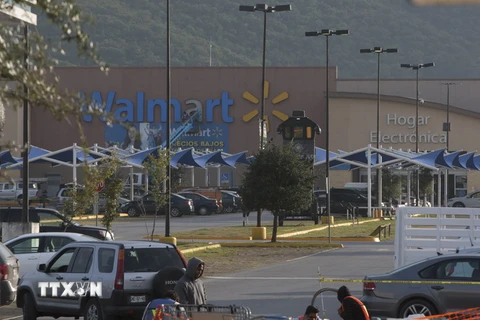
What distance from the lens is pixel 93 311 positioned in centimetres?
1611

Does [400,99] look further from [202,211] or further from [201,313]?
[201,313]

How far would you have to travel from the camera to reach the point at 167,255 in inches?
655

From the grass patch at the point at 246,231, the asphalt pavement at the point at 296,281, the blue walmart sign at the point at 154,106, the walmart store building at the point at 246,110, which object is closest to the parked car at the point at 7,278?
the asphalt pavement at the point at 296,281

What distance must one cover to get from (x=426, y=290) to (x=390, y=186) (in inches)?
2079

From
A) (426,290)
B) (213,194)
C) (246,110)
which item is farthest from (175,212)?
(426,290)

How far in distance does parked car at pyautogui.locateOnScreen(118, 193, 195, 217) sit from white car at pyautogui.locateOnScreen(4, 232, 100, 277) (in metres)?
35.4

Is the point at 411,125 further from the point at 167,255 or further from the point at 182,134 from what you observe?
the point at 167,255

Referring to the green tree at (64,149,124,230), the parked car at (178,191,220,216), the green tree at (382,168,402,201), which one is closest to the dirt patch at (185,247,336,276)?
the green tree at (64,149,124,230)

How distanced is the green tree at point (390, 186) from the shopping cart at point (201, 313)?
188 ft

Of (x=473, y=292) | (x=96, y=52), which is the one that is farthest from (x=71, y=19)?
(x=473, y=292)

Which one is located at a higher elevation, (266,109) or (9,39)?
(266,109)

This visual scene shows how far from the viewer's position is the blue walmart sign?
8850 cm

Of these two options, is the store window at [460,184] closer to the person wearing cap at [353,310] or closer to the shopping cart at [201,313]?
the person wearing cap at [353,310]

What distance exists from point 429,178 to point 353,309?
62735 millimetres
